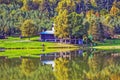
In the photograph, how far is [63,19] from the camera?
355 ft

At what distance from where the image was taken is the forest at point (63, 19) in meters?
106

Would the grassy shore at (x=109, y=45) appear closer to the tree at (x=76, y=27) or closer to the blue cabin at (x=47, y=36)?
the tree at (x=76, y=27)

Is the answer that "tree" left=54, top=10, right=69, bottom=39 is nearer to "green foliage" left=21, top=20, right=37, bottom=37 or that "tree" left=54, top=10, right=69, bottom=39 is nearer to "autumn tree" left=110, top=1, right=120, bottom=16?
"green foliage" left=21, top=20, right=37, bottom=37

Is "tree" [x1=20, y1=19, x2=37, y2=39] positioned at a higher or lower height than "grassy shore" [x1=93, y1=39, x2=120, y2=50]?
higher

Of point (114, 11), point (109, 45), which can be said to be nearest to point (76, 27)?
point (109, 45)

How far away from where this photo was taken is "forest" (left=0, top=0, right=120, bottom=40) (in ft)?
348

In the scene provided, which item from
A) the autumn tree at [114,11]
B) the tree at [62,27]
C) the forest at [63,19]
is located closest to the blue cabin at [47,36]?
the forest at [63,19]

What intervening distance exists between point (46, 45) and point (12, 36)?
1161 inches

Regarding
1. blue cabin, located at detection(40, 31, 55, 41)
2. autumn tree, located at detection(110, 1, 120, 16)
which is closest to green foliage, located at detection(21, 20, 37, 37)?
blue cabin, located at detection(40, 31, 55, 41)

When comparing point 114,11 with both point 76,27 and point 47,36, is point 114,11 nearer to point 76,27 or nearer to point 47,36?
point 47,36

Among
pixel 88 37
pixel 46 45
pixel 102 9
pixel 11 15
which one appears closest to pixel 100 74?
pixel 46 45

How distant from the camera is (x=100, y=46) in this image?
101m

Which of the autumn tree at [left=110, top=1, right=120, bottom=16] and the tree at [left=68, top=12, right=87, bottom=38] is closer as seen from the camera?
the tree at [left=68, top=12, right=87, bottom=38]

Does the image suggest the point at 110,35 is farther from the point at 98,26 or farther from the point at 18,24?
the point at 18,24
